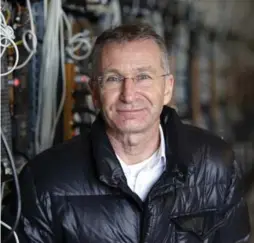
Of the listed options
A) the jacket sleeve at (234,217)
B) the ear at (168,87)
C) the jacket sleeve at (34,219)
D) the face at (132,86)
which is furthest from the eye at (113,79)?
the jacket sleeve at (234,217)

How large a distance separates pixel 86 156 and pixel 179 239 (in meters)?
0.33

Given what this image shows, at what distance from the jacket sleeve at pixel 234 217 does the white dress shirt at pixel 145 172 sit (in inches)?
8.9

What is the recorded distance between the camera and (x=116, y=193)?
1.32 meters

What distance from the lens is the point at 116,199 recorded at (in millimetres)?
1319

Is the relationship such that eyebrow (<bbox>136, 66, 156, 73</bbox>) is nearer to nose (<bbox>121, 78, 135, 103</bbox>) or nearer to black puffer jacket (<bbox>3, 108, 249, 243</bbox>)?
nose (<bbox>121, 78, 135, 103</bbox>)

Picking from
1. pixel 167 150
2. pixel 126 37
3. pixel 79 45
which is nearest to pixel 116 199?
pixel 167 150

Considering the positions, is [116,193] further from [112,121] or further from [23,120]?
[23,120]

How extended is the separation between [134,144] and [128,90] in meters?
0.16

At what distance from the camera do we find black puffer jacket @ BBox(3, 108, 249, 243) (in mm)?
1312

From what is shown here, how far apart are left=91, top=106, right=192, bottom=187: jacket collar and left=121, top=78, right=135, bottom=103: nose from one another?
0.48ft

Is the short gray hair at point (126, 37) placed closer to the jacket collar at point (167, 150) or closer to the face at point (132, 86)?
the face at point (132, 86)

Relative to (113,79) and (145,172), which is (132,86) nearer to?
(113,79)

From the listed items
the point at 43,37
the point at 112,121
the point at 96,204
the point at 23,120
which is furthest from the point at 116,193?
the point at 43,37

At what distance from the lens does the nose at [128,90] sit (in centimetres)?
129
